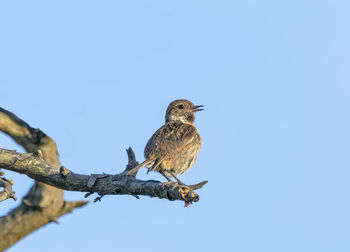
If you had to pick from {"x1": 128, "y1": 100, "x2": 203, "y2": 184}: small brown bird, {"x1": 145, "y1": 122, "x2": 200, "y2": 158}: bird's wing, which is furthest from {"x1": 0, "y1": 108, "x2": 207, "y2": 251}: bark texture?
{"x1": 145, "y1": 122, "x2": 200, "y2": 158}: bird's wing

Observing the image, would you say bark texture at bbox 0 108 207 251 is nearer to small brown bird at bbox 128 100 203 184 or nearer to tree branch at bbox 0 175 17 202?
tree branch at bbox 0 175 17 202

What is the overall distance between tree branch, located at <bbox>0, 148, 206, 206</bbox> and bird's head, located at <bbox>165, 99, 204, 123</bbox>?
5.70 metres

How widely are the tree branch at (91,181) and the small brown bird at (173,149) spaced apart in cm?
233

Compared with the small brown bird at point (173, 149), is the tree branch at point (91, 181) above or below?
below

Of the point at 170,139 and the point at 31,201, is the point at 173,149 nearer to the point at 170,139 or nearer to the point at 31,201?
the point at 170,139

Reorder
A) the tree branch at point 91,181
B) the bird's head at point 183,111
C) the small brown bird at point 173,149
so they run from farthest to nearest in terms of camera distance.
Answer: the bird's head at point 183,111
the small brown bird at point 173,149
the tree branch at point 91,181

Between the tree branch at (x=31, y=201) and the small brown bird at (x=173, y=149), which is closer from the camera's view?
the tree branch at (x=31, y=201)

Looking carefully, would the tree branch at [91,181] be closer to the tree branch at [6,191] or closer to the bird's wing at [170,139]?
the tree branch at [6,191]

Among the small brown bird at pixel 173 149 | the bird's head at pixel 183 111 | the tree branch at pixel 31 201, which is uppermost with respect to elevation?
the bird's head at pixel 183 111

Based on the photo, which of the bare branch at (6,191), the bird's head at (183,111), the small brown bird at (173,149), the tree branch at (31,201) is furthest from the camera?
the bird's head at (183,111)

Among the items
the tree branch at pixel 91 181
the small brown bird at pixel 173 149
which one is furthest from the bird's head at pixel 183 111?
the tree branch at pixel 91 181

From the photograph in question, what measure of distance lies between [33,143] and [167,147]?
473cm

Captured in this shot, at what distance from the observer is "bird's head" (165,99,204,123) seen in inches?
521

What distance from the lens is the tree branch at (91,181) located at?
666 cm
